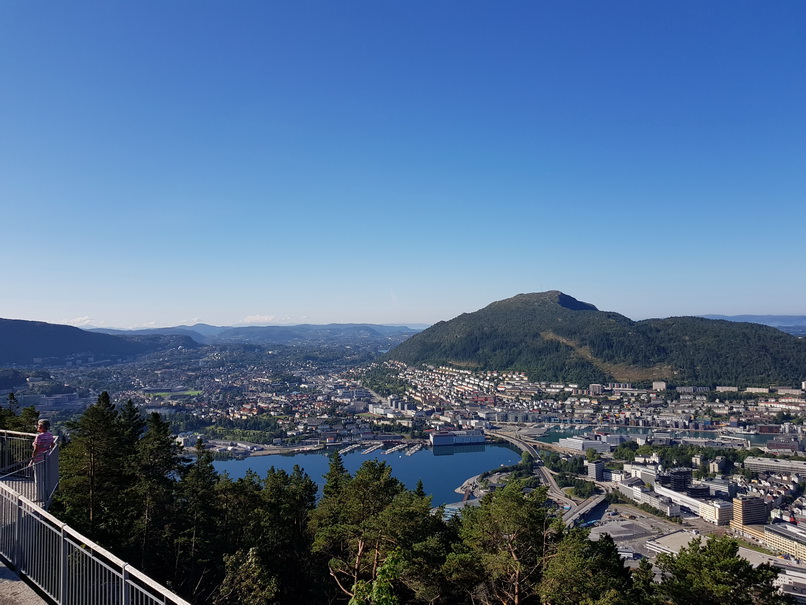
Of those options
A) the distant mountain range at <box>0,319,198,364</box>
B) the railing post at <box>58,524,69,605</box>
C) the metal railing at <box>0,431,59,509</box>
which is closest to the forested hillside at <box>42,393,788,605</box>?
the metal railing at <box>0,431,59,509</box>

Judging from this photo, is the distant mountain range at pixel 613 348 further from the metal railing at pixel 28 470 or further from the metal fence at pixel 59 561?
the metal fence at pixel 59 561

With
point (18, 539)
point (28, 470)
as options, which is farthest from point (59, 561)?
point (28, 470)

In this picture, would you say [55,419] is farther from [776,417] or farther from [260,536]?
[776,417]

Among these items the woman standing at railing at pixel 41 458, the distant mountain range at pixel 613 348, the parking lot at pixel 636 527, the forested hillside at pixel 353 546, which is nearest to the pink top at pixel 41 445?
the woman standing at railing at pixel 41 458

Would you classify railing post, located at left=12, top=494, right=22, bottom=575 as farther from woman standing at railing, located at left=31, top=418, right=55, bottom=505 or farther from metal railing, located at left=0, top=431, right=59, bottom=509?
woman standing at railing, located at left=31, top=418, right=55, bottom=505

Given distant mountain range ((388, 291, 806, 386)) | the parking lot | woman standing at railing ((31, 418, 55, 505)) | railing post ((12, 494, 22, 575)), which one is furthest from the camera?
distant mountain range ((388, 291, 806, 386))

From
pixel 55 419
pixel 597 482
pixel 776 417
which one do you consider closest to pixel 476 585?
pixel 597 482

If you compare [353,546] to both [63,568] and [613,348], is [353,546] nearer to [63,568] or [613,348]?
[63,568]
